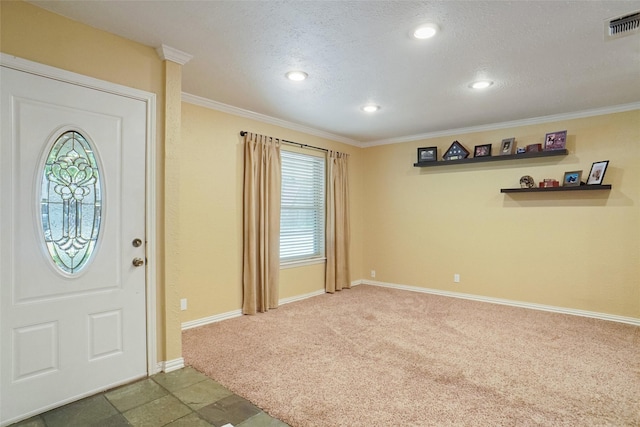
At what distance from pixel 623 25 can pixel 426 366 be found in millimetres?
2808

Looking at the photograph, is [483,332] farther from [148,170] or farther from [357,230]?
[148,170]

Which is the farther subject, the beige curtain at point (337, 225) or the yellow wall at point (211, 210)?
the beige curtain at point (337, 225)

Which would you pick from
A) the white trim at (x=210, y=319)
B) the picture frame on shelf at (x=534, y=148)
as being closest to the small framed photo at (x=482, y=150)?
the picture frame on shelf at (x=534, y=148)

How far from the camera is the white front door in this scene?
206 centimetres

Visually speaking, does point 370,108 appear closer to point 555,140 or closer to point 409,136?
point 409,136

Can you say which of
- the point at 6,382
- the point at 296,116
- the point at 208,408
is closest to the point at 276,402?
the point at 208,408

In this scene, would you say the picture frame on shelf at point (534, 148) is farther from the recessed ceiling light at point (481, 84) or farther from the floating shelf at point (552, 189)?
the recessed ceiling light at point (481, 84)

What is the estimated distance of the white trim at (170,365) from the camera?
2.69 metres

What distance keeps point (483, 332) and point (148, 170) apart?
362cm

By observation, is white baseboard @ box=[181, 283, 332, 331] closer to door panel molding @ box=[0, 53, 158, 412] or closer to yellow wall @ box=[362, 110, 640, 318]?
door panel molding @ box=[0, 53, 158, 412]

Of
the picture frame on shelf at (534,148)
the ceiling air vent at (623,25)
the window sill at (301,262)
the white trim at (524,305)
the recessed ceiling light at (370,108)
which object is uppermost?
the recessed ceiling light at (370,108)

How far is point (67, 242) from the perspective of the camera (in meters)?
2.28

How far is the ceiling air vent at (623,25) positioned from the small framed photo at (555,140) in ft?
6.84

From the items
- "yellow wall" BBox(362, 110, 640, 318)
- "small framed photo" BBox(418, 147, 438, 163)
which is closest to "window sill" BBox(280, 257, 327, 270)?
"yellow wall" BBox(362, 110, 640, 318)
